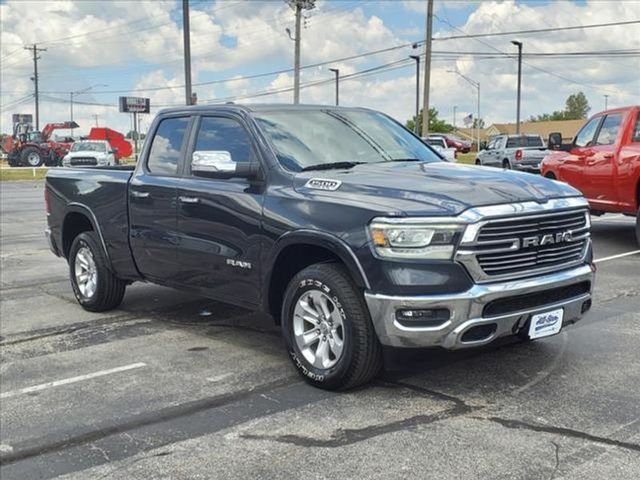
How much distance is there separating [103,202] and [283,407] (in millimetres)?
3349

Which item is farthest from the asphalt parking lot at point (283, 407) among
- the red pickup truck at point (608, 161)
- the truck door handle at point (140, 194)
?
the red pickup truck at point (608, 161)

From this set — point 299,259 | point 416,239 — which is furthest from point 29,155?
point 416,239

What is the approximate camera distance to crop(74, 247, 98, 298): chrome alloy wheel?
739 centimetres

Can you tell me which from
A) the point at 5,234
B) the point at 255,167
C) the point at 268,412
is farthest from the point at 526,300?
the point at 5,234

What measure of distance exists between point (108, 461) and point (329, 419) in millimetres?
1246

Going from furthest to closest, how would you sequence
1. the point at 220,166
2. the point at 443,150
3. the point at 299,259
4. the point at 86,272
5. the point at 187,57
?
1. the point at 187,57
2. the point at 443,150
3. the point at 86,272
4. the point at 220,166
5. the point at 299,259

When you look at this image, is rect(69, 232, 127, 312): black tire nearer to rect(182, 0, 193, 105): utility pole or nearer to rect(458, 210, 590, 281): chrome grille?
rect(458, 210, 590, 281): chrome grille

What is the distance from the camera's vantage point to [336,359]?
4824 mm

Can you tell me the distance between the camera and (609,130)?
1105 cm

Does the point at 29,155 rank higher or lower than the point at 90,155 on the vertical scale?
higher

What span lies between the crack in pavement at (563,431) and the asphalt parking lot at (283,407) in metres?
0.01

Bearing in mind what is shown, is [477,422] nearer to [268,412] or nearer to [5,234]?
[268,412]

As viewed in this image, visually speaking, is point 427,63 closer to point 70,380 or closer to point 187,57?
point 187,57

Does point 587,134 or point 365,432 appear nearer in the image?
point 365,432
